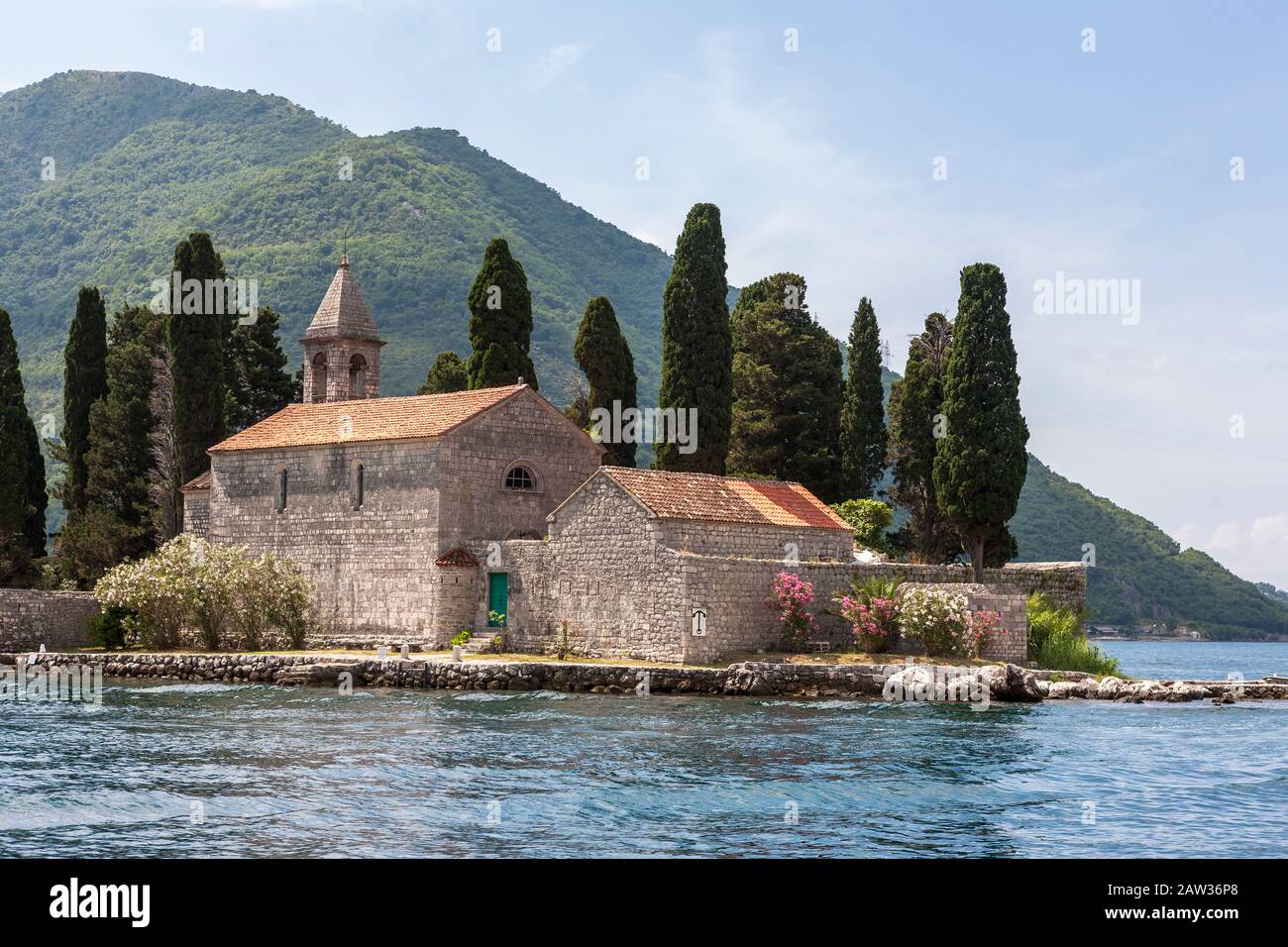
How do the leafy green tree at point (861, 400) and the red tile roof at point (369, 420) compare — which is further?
the leafy green tree at point (861, 400)

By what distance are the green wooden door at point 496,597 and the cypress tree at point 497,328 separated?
9778 mm

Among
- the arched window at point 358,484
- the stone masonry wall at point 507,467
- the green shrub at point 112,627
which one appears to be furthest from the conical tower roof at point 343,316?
the green shrub at point 112,627

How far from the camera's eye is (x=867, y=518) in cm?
4772

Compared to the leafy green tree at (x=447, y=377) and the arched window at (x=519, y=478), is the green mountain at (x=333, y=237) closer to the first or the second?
the leafy green tree at (x=447, y=377)

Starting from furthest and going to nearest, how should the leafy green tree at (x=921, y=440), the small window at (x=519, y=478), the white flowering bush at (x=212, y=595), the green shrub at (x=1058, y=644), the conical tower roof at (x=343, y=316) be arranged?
the leafy green tree at (x=921, y=440) < the conical tower roof at (x=343, y=316) < the small window at (x=519, y=478) < the white flowering bush at (x=212, y=595) < the green shrub at (x=1058, y=644)

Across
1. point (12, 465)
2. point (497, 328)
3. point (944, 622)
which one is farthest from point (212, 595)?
point (944, 622)

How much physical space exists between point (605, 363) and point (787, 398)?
25.3ft

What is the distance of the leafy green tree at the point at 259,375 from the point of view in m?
57.7

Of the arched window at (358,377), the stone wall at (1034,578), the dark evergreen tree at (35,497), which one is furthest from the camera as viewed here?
the dark evergreen tree at (35,497)

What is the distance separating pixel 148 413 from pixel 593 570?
23354mm

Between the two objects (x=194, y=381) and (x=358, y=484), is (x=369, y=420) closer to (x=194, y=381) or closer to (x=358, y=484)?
(x=358, y=484)
